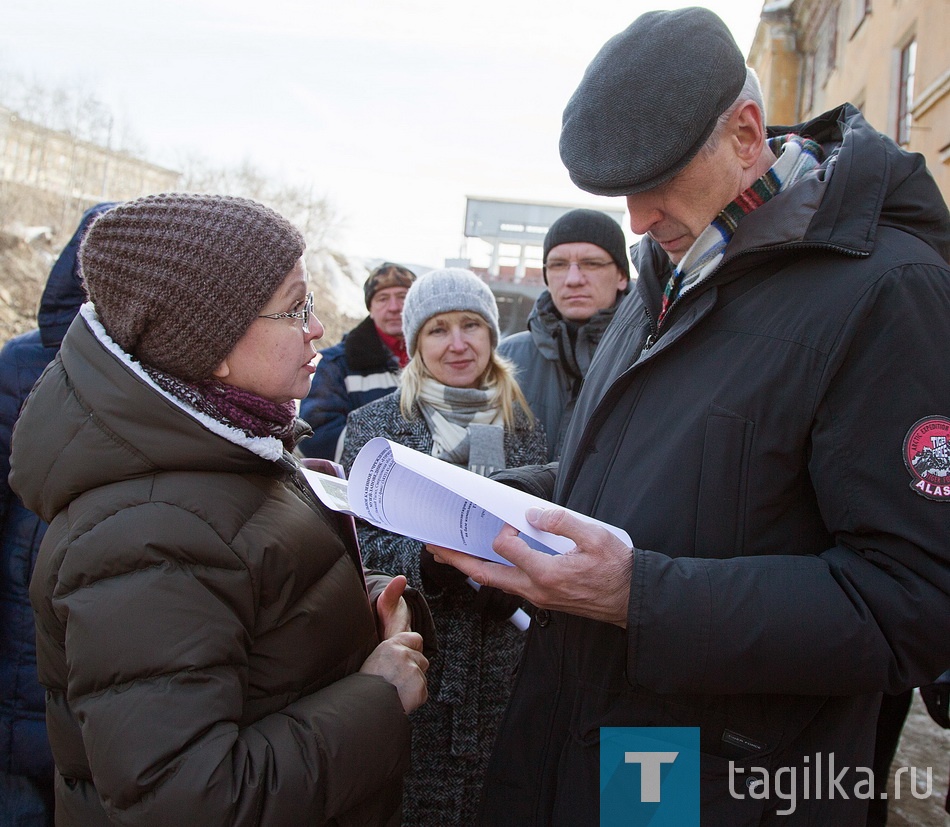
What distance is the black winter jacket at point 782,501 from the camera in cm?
126

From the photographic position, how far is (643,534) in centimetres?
144

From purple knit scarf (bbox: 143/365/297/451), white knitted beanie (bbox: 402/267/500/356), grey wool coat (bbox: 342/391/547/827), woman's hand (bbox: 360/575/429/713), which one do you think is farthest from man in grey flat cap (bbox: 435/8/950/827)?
white knitted beanie (bbox: 402/267/500/356)

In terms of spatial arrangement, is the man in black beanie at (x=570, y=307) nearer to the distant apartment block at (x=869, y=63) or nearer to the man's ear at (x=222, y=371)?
the man's ear at (x=222, y=371)

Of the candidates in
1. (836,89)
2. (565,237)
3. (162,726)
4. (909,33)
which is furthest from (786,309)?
(836,89)

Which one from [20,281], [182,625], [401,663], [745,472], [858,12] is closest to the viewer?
[182,625]

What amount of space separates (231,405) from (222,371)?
0.09 m

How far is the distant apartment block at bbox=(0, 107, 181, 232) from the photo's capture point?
2541 centimetres

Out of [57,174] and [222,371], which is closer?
[222,371]

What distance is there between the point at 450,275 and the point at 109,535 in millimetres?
2120

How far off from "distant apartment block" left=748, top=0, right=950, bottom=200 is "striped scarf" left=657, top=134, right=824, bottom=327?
22.8ft

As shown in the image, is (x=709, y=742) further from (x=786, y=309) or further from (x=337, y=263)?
(x=337, y=263)

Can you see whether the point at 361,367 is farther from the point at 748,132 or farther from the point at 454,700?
the point at 748,132

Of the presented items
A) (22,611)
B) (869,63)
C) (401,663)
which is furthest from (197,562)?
(869,63)

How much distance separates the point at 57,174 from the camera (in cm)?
2805
